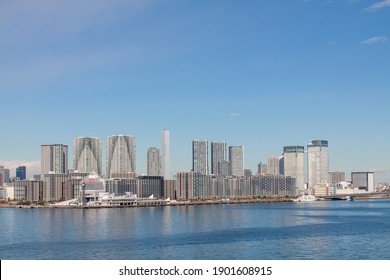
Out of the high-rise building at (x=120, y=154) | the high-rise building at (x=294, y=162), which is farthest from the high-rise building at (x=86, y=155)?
the high-rise building at (x=294, y=162)

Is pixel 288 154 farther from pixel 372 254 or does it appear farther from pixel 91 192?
pixel 372 254

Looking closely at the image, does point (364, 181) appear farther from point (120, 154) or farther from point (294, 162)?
point (120, 154)

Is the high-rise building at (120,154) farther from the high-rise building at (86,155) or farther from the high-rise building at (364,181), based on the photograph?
the high-rise building at (364,181)

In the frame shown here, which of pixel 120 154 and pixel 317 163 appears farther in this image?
pixel 317 163

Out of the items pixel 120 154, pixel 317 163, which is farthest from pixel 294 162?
pixel 120 154

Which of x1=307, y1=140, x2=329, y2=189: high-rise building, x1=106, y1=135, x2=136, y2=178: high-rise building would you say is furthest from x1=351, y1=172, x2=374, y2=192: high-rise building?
x1=106, y1=135, x2=136, y2=178: high-rise building
